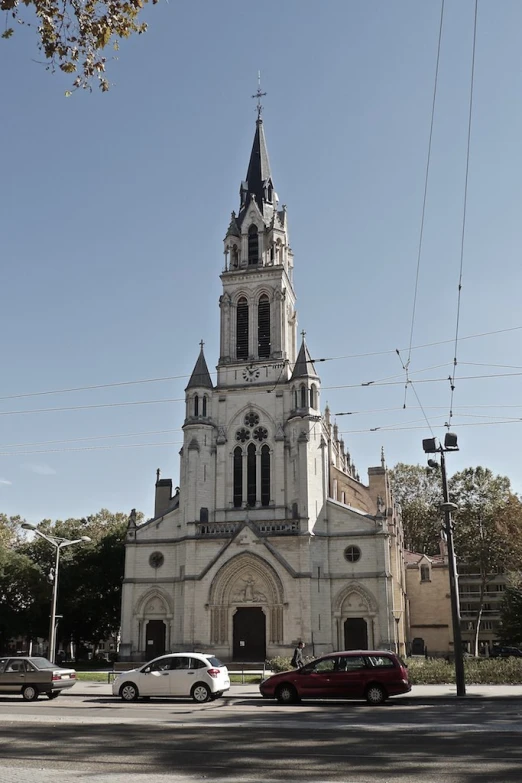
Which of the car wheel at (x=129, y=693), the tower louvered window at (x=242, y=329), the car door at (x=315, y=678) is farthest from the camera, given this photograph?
the tower louvered window at (x=242, y=329)

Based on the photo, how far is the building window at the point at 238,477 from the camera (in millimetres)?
43781

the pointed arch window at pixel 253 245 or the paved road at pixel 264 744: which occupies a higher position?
the pointed arch window at pixel 253 245

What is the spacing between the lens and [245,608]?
40.7 metres

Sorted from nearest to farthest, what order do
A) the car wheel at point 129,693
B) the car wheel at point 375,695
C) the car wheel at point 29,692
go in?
the car wheel at point 375,695, the car wheel at point 129,693, the car wheel at point 29,692

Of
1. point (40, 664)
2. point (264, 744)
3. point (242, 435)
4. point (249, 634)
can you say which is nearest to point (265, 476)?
point (242, 435)

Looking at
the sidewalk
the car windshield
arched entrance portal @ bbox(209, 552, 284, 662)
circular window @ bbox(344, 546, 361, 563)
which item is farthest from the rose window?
the car windshield

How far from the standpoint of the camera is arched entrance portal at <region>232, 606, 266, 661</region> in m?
39.9

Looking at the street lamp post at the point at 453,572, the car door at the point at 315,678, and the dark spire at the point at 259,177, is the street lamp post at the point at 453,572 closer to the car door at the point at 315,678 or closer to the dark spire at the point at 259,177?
the car door at the point at 315,678

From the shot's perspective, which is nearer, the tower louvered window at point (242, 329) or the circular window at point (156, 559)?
the circular window at point (156, 559)

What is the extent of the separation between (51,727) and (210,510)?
29.0m

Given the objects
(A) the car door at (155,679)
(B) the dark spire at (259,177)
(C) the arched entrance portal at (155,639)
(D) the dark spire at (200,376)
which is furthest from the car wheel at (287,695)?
(B) the dark spire at (259,177)

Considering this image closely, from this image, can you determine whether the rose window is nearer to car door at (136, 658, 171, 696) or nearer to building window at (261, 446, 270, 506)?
building window at (261, 446, 270, 506)

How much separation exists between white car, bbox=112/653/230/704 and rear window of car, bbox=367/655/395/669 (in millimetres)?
4640

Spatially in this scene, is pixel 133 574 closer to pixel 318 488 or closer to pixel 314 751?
pixel 318 488
